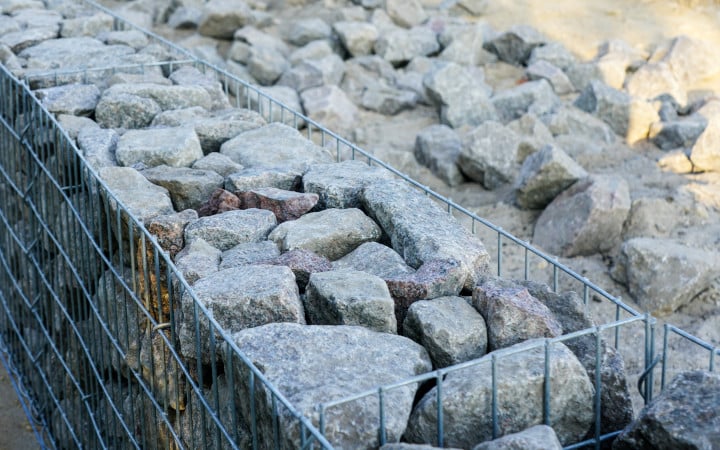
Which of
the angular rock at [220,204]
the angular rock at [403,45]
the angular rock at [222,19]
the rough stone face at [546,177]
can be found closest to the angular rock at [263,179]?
the angular rock at [220,204]

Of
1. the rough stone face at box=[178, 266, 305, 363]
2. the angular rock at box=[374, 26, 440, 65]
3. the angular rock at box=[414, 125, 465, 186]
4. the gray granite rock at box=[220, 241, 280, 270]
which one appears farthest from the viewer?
the angular rock at box=[374, 26, 440, 65]

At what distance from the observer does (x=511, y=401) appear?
101 inches

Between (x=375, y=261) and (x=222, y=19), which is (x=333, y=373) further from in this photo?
(x=222, y=19)

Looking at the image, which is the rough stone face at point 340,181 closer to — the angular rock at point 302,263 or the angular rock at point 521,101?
the angular rock at point 302,263

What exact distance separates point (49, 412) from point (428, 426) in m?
3.28

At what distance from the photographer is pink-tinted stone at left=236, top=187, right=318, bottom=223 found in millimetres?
3672

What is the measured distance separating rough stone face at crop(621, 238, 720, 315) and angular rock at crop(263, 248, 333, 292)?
289 cm

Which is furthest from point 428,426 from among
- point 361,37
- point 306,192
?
point 361,37

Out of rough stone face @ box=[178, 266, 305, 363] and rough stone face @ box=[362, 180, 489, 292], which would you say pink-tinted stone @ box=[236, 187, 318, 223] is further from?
rough stone face @ box=[178, 266, 305, 363]

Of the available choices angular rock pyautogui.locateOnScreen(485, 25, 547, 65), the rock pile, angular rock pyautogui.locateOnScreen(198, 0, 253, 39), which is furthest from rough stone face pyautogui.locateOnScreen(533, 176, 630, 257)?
angular rock pyautogui.locateOnScreen(198, 0, 253, 39)

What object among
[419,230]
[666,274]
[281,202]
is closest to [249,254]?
[281,202]

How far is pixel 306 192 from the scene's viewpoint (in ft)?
12.6

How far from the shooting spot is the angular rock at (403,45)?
32.2 ft

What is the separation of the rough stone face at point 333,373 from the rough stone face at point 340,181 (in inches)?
39.0
